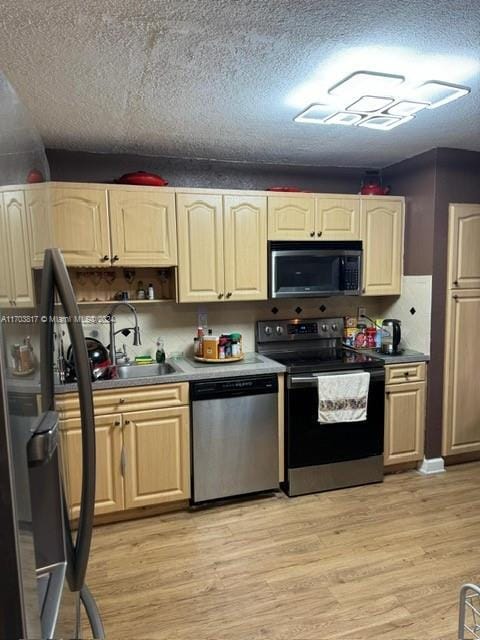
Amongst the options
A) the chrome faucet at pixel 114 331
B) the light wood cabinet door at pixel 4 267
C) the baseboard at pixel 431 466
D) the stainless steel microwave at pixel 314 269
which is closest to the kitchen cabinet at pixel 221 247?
the stainless steel microwave at pixel 314 269

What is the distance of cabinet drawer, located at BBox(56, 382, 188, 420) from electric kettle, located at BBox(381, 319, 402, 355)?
1.59m

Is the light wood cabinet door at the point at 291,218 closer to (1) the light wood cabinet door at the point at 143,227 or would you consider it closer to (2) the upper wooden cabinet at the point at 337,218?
(2) the upper wooden cabinet at the point at 337,218

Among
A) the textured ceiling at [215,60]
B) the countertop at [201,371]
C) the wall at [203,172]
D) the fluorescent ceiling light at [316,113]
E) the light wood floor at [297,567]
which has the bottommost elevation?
the light wood floor at [297,567]

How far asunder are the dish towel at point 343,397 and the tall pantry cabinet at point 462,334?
0.76 m

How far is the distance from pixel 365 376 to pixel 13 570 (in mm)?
2603

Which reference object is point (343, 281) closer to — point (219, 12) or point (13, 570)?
point (219, 12)

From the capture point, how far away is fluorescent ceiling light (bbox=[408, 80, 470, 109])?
1.87 m

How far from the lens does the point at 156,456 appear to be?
2621 mm

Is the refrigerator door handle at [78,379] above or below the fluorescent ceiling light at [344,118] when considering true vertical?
below

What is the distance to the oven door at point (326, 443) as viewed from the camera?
2807 mm

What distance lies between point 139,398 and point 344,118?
78.1 inches

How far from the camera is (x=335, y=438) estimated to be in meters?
2.90

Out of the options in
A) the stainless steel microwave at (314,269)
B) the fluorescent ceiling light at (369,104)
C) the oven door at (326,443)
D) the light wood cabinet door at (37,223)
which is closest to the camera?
the light wood cabinet door at (37,223)

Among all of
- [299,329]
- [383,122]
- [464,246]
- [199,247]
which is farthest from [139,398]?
[464,246]
